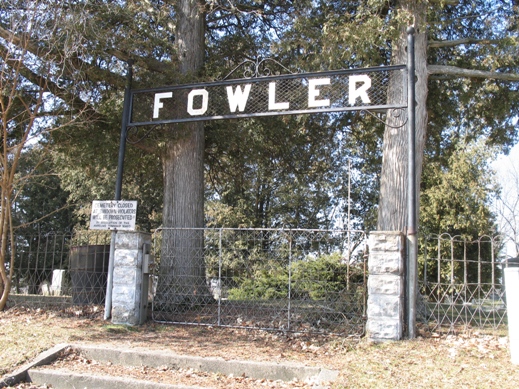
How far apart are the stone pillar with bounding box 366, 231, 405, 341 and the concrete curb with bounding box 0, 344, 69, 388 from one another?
4.14m

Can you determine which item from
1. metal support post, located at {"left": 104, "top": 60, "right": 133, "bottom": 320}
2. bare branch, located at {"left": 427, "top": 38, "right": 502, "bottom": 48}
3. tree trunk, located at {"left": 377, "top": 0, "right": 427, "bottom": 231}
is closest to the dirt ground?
metal support post, located at {"left": 104, "top": 60, "right": 133, "bottom": 320}

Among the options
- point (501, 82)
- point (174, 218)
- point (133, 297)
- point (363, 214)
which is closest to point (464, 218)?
point (363, 214)

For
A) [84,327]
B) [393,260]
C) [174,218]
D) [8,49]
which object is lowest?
[84,327]

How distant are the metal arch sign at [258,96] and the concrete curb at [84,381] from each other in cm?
449

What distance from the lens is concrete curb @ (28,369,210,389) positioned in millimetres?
5184

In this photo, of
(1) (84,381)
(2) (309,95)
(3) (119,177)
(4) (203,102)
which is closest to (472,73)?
(2) (309,95)

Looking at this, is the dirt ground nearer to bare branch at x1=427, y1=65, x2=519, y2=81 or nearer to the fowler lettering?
the fowler lettering

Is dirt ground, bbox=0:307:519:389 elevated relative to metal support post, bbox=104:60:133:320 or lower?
lower

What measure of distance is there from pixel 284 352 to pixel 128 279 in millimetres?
2959

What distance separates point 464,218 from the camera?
21.2 metres

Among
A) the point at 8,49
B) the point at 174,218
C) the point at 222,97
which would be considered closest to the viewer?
the point at 8,49

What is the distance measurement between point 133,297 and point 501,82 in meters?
9.33

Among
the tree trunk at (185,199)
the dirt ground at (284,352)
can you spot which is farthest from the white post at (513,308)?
the tree trunk at (185,199)

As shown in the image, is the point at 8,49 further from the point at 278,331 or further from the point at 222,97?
the point at 278,331
